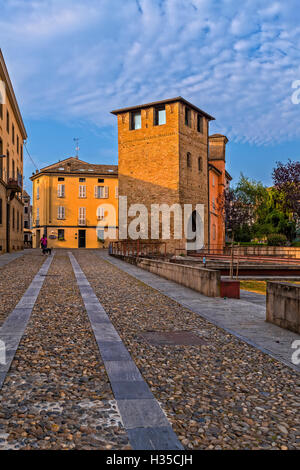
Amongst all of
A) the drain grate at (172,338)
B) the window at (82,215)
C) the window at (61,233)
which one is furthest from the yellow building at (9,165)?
the drain grate at (172,338)

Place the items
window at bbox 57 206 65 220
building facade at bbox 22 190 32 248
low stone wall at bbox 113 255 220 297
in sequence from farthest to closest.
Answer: building facade at bbox 22 190 32 248 < window at bbox 57 206 65 220 < low stone wall at bbox 113 255 220 297

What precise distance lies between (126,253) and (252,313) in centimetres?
1678

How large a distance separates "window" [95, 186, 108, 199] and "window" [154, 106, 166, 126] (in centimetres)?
1902

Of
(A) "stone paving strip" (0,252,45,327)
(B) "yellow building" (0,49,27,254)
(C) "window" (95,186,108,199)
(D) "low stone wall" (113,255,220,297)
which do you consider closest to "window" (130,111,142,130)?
(B) "yellow building" (0,49,27,254)

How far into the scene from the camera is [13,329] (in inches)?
223

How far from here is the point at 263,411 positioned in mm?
3100

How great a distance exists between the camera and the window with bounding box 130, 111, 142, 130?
3391 cm

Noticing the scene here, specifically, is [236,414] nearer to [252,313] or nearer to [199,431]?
[199,431]

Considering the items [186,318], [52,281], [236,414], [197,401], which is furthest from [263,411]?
[52,281]

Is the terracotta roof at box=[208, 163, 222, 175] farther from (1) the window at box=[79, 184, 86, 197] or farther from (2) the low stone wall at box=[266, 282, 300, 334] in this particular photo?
(2) the low stone wall at box=[266, 282, 300, 334]


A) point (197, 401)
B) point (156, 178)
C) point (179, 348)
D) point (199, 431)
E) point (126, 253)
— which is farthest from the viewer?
point (156, 178)

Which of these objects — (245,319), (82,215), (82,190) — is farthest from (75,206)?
(245,319)

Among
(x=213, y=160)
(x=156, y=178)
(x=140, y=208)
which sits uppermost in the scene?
(x=213, y=160)

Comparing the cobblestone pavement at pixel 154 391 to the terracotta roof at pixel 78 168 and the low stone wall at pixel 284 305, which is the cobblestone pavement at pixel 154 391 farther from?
the terracotta roof at pixel 78 168
